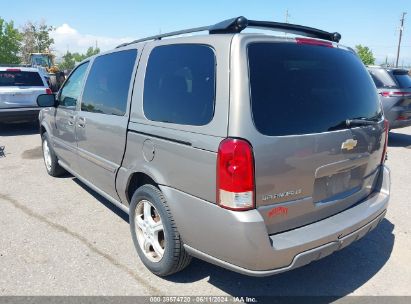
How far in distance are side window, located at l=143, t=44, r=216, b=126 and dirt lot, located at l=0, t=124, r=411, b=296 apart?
1.39m

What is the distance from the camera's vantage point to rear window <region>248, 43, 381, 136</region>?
8.10 ft

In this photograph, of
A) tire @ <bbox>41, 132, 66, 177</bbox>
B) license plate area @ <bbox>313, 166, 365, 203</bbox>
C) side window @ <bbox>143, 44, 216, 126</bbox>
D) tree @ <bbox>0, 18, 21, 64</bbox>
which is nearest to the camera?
side window @ <bbox>143, 44, 216, 126</bbox>

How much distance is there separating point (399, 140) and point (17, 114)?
9.98 metres

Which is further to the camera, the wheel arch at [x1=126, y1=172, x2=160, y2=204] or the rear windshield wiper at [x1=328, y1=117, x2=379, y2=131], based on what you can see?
the wheel arch at [x1=126, y1=172, x2=160, y2=204]

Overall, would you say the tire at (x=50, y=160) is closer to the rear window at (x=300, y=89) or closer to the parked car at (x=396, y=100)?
the rear window at (x=300, y=89)

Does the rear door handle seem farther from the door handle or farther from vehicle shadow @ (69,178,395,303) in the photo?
vehicle shadow @ (69,178,395,303)

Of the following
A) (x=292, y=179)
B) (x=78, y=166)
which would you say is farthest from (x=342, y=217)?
(x=78, y=166)

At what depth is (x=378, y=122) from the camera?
3.22 metres

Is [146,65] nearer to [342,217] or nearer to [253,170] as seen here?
[253,170]

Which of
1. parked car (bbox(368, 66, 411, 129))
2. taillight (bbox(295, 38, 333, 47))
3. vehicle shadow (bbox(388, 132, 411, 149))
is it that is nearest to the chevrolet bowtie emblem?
taillight (bbox(295, 38, 333, 47))

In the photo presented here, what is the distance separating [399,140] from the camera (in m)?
9.65

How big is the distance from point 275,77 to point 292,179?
0.70 meters

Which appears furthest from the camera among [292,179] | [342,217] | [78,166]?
[78,166]

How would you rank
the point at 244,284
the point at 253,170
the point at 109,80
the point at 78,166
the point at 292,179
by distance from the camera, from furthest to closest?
the point at 78,166 → the point at 109,80 → the point at 244,284 → the point at 292,179 → the point at 253,170
